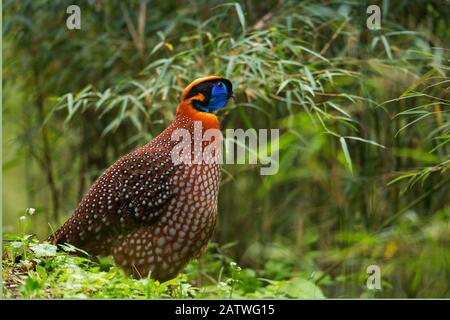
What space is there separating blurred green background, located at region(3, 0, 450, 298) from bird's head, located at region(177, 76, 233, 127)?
0.49 m

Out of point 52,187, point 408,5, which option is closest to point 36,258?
point 52,187

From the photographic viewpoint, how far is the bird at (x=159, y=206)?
299 cm

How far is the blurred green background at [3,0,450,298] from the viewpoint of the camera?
12.6 feet

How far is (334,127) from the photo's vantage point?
4.24m

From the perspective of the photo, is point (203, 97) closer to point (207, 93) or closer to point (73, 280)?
point (207, 93)

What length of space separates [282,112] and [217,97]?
150 centimetres

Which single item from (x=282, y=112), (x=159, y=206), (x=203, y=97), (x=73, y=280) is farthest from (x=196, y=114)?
(x=282, y=112)

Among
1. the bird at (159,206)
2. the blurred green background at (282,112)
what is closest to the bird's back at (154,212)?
the bird at (159,206)

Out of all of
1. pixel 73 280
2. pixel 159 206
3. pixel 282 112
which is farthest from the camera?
pixel 282 112

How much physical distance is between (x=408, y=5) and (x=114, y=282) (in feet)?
8.32

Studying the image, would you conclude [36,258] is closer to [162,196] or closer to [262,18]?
[162,196]

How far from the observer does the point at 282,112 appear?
14.9ft

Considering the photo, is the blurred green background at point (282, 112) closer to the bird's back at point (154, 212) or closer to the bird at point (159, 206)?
the bird at point (159, 206)

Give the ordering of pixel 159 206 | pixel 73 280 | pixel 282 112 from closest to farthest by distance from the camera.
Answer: pixel 73 280, pixel 159 206, pixel 282 112
